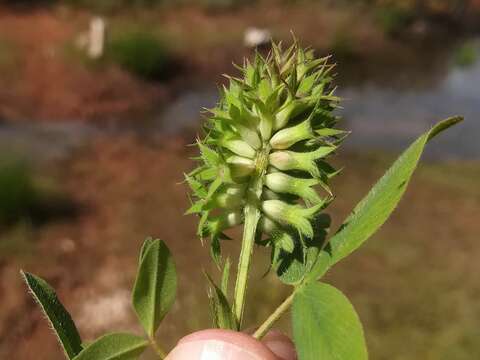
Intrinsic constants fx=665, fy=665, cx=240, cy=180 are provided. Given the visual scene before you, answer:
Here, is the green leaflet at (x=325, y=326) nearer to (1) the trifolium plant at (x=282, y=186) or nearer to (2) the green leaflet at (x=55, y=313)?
(1) the trifolium plant at (x=282, y=186)

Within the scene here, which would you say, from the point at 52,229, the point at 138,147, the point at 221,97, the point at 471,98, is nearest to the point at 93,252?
the point at 52,229

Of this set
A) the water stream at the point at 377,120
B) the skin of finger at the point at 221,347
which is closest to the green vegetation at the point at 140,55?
the water stream at the point at 377,120

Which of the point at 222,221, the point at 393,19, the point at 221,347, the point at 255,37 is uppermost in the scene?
the point at 222,221

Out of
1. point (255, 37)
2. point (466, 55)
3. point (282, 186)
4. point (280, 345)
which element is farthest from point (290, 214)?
point (466, 55)

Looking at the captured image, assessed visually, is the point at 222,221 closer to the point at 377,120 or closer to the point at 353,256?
the point at 353,256

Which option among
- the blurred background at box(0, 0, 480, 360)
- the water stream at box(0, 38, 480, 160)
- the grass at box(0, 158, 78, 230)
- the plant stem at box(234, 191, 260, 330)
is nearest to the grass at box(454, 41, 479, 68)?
the blurred background at box(0, 0, 480, 360)

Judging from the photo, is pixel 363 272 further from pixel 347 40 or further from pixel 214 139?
pixel 347 40

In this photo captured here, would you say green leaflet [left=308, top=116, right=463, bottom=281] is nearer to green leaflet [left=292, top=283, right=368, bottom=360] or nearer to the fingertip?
green leaflet [left=292, top=283, right=368, bottom=360]
